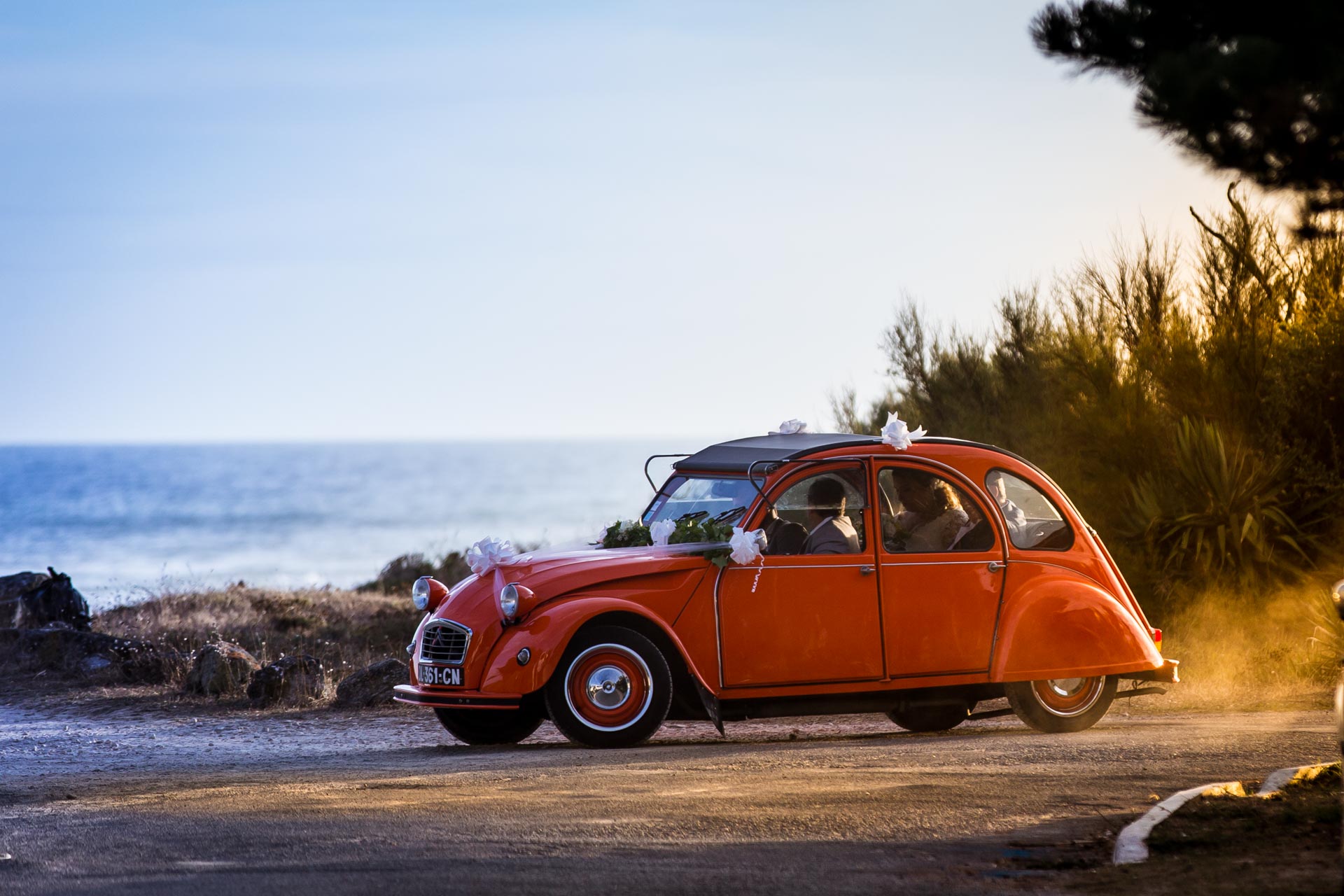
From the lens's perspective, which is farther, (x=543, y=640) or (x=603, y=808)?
(x=543, y=640)

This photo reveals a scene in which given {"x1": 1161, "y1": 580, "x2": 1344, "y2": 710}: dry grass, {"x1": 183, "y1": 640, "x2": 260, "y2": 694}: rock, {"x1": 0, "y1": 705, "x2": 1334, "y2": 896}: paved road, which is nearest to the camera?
{"x1": 0, "y1": 705, "x2": 1334, "y2": 896}: paved road

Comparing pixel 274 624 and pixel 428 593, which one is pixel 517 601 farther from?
pixel 274 624

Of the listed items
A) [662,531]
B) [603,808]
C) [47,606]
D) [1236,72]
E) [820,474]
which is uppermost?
[1236,72]

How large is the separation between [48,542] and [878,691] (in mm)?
56828

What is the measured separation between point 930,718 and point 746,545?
A: 100 inches

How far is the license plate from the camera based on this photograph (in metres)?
10.0

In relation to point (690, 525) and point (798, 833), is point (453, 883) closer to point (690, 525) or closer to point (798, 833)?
point (798, 833)

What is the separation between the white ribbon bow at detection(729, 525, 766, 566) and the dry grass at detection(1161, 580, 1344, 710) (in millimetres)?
4518

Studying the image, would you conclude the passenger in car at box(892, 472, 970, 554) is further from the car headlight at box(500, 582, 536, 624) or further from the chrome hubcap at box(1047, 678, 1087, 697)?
the car headlight at box(500, 582, 536, 624)

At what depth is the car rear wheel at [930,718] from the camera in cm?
1157

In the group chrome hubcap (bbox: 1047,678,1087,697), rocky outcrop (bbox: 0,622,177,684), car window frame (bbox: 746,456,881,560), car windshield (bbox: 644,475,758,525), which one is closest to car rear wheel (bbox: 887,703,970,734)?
chrome hubcap (bbox: 1047,678,1087,697)

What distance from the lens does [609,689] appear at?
9.99 meters

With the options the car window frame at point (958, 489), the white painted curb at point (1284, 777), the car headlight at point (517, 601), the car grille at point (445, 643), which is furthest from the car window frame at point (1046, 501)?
the car grille at point (445, 643)

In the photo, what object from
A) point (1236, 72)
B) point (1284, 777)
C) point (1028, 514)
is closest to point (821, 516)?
point (1028, 514)
